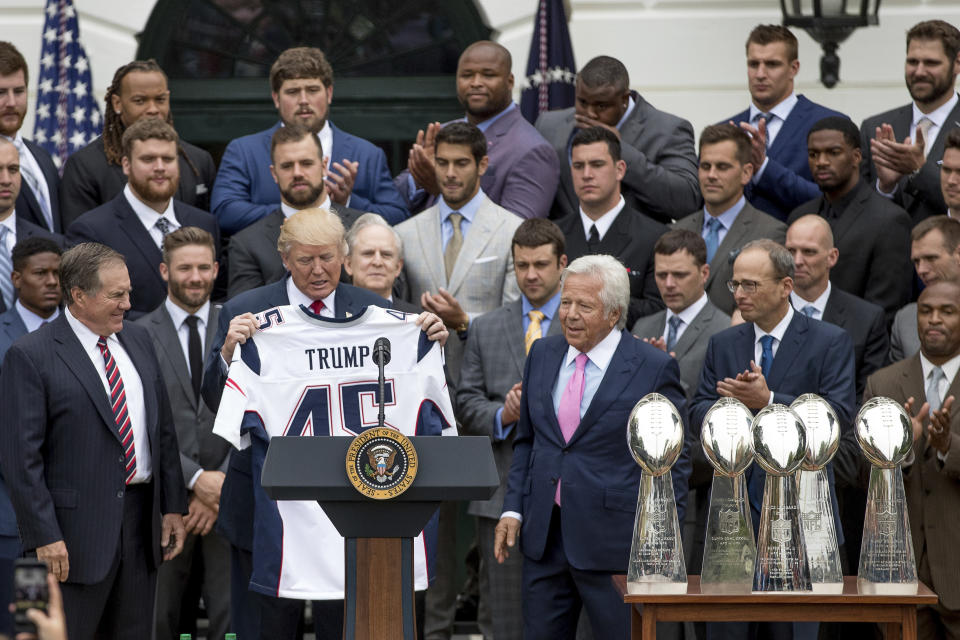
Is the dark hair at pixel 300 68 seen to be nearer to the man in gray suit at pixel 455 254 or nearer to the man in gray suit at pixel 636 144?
the man in gray suit at pixel 455 254

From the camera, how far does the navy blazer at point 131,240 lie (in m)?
7.71

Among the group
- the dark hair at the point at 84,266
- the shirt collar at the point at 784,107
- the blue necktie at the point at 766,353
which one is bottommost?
the blue necktie at the point at 766,353

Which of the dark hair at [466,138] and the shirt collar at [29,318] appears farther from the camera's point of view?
the dark hair at [466,138]

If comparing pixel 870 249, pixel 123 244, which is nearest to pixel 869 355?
pixel 870 249

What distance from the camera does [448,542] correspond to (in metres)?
7.66

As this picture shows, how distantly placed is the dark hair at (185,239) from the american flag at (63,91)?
Answer: 2.47m

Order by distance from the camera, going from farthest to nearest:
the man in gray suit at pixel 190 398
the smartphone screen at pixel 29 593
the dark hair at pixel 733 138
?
the dark hair at pixel 733 138
the man in gray suit at pixel 190 398
the smartphone screen at pixel 29 593

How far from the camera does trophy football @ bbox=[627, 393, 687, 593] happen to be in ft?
18.1

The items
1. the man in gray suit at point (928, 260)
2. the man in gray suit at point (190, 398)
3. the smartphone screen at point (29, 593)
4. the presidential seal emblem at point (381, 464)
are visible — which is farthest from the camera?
the man in gray suit at point (190, 398)

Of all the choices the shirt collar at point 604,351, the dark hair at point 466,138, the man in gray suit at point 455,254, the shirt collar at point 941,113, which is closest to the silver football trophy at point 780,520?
the shirt collar at point 604,351

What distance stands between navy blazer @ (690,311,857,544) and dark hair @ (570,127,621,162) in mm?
1384

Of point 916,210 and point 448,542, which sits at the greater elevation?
point 916,210

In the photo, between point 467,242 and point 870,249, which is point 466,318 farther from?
point 870,249

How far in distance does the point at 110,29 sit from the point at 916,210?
5698mm
